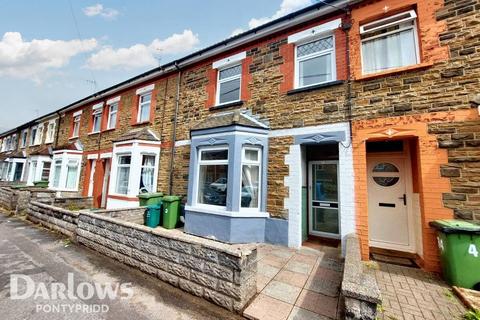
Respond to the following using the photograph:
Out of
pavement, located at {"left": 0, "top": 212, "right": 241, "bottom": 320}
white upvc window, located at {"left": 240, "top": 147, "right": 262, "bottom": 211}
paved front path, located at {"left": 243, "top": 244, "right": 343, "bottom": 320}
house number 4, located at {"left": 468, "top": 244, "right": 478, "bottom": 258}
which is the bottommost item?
pavement, located at {"left": 0, "top": 212, "right": 241, "bottom": 320}

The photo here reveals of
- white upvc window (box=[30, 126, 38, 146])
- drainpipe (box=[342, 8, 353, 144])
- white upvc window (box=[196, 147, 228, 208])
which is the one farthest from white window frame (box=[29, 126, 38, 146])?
drainpipe (box=[342, 8, 353, 144])

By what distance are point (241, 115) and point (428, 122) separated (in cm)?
455

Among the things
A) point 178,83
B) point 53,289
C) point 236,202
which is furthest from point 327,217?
point 178,83

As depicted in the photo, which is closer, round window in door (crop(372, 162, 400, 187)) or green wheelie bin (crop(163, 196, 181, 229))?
round window in door (crop(372, 162, 400, 187))

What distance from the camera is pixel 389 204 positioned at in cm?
552

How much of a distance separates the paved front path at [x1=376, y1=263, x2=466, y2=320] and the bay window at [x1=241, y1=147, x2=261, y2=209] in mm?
3271

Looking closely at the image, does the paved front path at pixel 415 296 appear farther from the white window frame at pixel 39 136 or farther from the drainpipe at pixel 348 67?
the white window frame at pixel 39 136

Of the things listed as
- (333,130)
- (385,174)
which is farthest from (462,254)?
(333,130)

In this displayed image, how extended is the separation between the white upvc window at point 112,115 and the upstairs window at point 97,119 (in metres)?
0.89

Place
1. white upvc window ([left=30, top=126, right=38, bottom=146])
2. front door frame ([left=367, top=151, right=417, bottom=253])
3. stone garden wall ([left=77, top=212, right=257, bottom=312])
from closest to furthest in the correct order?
stone garden wall ([left=77, top=212, right=257, bottom=312])
front door frame ([left=367, top=151, right=417, bottom=253])
white upvc window ([left=30, top=126, right=38, bottom=146])

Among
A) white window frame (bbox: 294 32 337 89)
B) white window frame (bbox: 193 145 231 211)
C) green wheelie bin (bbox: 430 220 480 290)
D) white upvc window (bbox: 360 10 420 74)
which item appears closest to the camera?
green wheelie bin (bbox: 430 220 480 290)

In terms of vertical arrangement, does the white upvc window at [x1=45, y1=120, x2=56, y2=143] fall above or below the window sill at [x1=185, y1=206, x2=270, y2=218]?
above

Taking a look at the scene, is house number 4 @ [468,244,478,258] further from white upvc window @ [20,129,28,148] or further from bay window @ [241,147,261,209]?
white upvc window @ [20,129,28,148]

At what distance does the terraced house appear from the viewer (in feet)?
14.1
